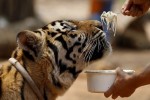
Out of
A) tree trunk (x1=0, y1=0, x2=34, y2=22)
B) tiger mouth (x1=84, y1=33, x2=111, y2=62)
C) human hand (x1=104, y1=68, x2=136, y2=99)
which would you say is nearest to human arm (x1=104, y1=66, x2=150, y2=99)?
human hand (x1=104, y1=68, x2=136, y2=99)

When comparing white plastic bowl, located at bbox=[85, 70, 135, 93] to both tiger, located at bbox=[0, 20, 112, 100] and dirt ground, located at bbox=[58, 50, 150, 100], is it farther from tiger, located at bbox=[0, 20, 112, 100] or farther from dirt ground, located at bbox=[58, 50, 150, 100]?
dirt ground, located at bbox=[58, 50, 150, 100]

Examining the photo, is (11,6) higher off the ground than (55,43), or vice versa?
(55,43)

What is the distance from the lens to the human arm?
456cm

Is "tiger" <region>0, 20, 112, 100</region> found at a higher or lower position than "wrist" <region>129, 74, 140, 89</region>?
higher

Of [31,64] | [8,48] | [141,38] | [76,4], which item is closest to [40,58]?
[31,64]

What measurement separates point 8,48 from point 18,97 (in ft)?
26.2

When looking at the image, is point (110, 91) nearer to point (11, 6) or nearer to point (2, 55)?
point (2, 55)

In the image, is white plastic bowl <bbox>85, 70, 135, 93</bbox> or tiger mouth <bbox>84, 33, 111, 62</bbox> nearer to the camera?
white plastic bowl <bbox>85, 70, 135, 93</bbox>

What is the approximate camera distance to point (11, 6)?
48.3 feet

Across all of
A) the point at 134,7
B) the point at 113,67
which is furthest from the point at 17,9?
the point at 134,7

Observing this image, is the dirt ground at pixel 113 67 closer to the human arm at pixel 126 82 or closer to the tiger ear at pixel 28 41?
the human arm at pixel 126 82

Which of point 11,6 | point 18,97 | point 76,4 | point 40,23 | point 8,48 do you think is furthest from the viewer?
point 76,4

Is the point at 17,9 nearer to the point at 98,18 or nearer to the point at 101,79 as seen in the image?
the point at 98,18

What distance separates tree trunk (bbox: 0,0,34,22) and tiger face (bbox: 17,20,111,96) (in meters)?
9.75
